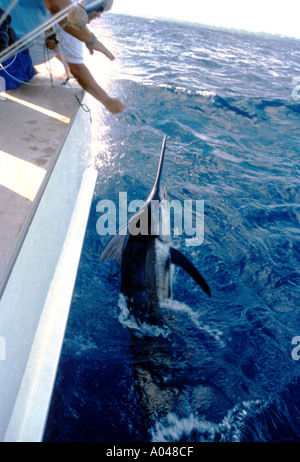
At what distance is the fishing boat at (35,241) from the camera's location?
155 centimetres

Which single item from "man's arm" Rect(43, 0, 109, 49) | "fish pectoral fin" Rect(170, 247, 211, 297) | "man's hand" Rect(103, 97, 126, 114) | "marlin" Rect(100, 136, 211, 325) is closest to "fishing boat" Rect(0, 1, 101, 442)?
"man's hand" Rect(103, 97, 126, 114)

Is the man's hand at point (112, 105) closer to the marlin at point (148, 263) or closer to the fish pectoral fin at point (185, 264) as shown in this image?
the marlin at point (148, 263)

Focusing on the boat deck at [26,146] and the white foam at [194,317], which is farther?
the white foam at [194,317]

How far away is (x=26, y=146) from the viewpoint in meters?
2.29

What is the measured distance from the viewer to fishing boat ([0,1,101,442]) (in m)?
1.55

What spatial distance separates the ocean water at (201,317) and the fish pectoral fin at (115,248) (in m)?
0.40

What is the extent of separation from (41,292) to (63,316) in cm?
25

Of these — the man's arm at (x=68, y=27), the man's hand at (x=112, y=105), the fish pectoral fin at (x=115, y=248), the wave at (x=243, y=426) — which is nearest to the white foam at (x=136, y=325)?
the fish pectoral fin at (x=115, y=248)

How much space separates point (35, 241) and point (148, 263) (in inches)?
33.7

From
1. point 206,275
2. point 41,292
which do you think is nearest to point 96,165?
point 206,275

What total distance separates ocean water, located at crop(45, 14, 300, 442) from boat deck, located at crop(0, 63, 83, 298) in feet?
3.77

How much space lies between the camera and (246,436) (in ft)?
6.61

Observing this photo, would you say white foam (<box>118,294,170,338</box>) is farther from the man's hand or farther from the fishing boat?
the man's hand

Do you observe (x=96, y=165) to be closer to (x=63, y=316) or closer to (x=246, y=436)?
(x=63, y=316)
